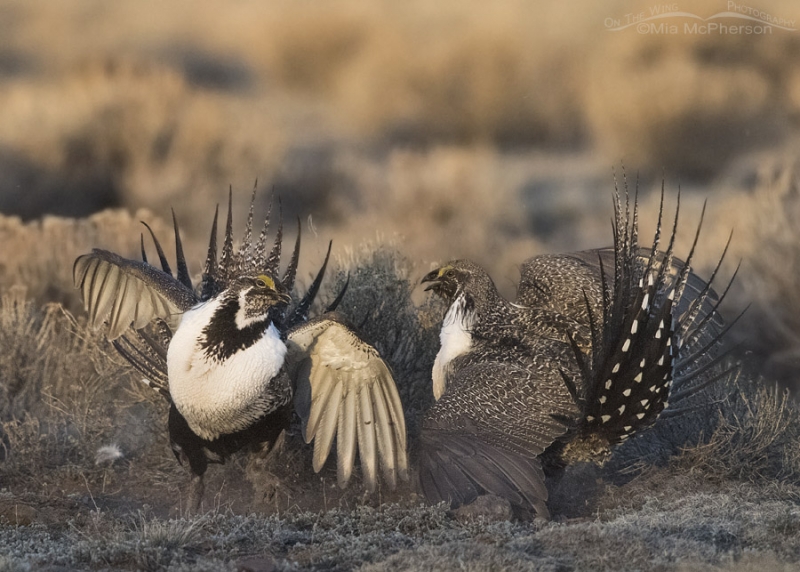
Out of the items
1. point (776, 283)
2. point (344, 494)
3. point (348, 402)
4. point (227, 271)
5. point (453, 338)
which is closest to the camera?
point (348, 402)

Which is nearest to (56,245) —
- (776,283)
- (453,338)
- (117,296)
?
(117,296)

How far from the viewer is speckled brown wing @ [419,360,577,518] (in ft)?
14.3

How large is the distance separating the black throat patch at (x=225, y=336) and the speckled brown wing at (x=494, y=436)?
3.01ft

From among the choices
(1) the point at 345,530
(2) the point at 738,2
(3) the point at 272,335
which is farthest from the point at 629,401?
(2) the point at 738,2

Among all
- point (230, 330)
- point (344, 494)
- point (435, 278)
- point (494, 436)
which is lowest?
point (344, 494)

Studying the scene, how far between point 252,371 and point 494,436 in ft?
3.80

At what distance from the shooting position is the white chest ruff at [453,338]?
504 centimetres

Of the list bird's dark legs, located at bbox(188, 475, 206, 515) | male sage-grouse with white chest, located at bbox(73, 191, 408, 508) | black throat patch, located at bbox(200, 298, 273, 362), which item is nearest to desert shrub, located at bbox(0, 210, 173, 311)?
male sage-grouse with white chest, located at bbox(73, 191, 408, 508)

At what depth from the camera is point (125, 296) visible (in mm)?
5125

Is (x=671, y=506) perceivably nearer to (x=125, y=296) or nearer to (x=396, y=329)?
(x=396, y=329)

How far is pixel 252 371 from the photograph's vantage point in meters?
4.62

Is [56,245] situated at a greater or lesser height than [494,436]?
greater

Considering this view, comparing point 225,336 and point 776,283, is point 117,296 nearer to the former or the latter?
point 225,336

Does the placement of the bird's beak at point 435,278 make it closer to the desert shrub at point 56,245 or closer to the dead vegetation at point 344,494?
the dead vegetation at point 344,494
